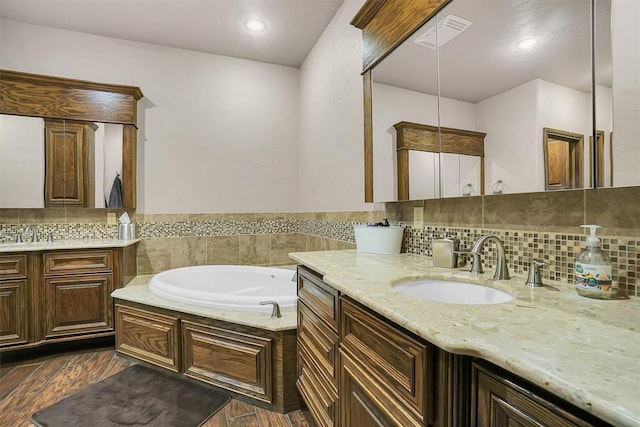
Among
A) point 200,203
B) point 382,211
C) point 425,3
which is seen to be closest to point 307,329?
point 382,211

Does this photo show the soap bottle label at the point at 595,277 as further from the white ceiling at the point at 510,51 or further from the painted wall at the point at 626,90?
the white ceiling at the point at 510,51

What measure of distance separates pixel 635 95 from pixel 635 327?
0.59m

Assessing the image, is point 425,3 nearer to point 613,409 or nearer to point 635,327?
point 635,327

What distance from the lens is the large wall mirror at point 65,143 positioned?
2535 millimetres

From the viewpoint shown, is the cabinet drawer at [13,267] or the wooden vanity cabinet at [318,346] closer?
the wooden vanity cabinet at [318,346]

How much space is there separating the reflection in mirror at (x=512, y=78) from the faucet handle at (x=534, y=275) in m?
0.25

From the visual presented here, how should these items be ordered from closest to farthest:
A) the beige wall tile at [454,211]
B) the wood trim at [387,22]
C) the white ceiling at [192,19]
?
the beige wall tile at [454,211]
the wood trim at [387,22]
the white ceiling at [192,19]

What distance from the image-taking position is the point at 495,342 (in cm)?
58

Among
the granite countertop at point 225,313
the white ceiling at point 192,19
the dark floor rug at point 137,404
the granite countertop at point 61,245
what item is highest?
the white ceiling at point 192,19

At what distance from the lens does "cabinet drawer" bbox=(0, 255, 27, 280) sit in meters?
2.18

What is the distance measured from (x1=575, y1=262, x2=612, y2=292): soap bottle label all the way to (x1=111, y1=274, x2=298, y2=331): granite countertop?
130cm

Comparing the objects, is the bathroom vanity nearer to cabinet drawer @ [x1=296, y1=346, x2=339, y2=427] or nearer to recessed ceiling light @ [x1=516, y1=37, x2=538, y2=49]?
cabinet drawer @ [x1=296, y1=346, x2=339, y2=427]

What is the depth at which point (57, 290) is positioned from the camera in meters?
2.33

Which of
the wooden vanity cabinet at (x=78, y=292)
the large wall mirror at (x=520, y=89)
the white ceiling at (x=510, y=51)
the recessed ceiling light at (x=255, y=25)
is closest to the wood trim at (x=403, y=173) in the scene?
the large wall mirror at (x=520, y=89)
